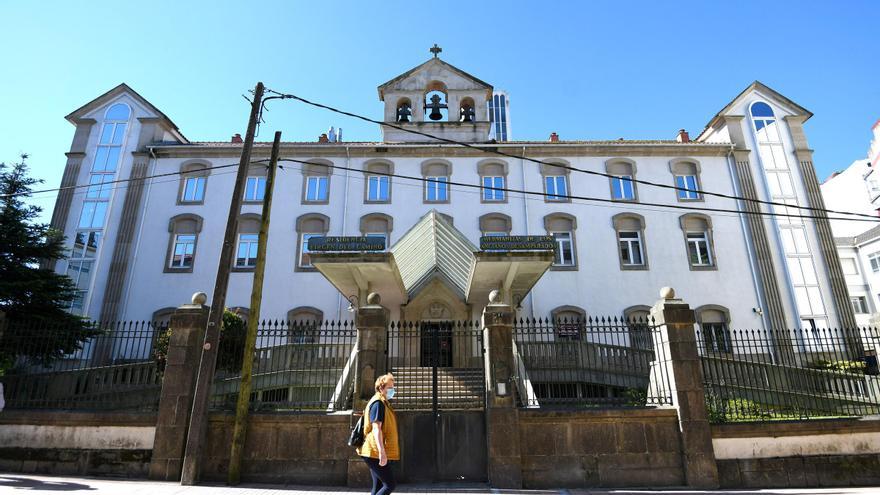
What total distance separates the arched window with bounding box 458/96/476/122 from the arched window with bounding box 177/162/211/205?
1284 cm

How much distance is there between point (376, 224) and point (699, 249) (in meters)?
14.9

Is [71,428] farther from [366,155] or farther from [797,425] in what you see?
[366,155]

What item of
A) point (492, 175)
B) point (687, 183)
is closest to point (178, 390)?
point (492, 175)

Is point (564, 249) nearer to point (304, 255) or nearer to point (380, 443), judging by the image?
point (304, 255)

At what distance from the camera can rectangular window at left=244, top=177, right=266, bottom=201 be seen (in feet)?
74.1

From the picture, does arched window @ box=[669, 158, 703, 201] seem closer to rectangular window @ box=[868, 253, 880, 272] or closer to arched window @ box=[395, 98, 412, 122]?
arched window @ box=[395, 98, 412, 122]

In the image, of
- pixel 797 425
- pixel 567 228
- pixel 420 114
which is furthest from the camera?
pixel 420 114

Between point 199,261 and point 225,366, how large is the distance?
30.5 ft

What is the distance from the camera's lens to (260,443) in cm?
842

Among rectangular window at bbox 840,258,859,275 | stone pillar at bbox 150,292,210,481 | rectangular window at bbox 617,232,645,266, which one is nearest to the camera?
stone pillar at bbox 150,292,210,481

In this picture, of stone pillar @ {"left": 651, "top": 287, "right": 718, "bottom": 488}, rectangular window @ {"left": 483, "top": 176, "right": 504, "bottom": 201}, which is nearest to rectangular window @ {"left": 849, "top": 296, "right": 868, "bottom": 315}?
rectangular window @ {"left": 483, "top": 176, "right": 504, "bottom": 201}

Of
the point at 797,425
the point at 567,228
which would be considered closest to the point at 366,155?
the point at 567,228

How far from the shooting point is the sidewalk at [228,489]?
7.38 meters

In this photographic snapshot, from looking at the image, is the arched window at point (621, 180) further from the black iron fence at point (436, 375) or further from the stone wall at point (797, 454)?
the stone wall at point (797, 454)
